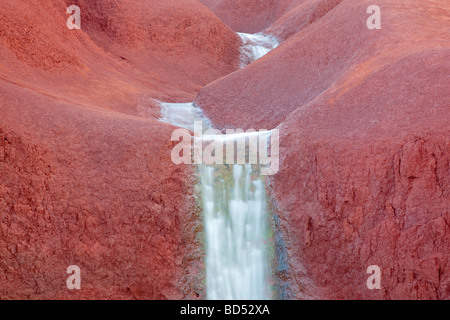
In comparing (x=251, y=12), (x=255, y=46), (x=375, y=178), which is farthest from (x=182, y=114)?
(x=251, y=12)

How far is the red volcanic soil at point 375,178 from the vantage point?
8.66 meters

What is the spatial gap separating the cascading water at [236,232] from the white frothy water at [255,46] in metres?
13.8

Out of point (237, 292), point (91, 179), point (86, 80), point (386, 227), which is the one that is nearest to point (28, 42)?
point (86, 80)

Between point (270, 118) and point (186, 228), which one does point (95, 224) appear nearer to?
point (186, 228)

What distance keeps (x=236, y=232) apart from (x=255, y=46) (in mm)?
16085

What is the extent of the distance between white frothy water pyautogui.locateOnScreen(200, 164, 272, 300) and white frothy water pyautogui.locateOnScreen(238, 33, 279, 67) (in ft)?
45.7

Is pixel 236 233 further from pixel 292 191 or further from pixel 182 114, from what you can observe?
pixel 182 114

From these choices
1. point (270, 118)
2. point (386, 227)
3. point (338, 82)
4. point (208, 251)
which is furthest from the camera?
point (270, 118)

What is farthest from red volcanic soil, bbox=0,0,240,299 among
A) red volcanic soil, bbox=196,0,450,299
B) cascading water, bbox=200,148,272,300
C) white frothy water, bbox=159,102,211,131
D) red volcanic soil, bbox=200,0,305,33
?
red volcanic soil, bbox=200,0,305,33

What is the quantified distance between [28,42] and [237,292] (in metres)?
9.74

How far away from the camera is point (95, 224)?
9.45 metres

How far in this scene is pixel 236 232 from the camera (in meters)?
9.87

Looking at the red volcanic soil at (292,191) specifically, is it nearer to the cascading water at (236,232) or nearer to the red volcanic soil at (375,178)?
the red volcanic soil at (375,178)

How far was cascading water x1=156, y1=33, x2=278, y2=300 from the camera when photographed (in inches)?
373
